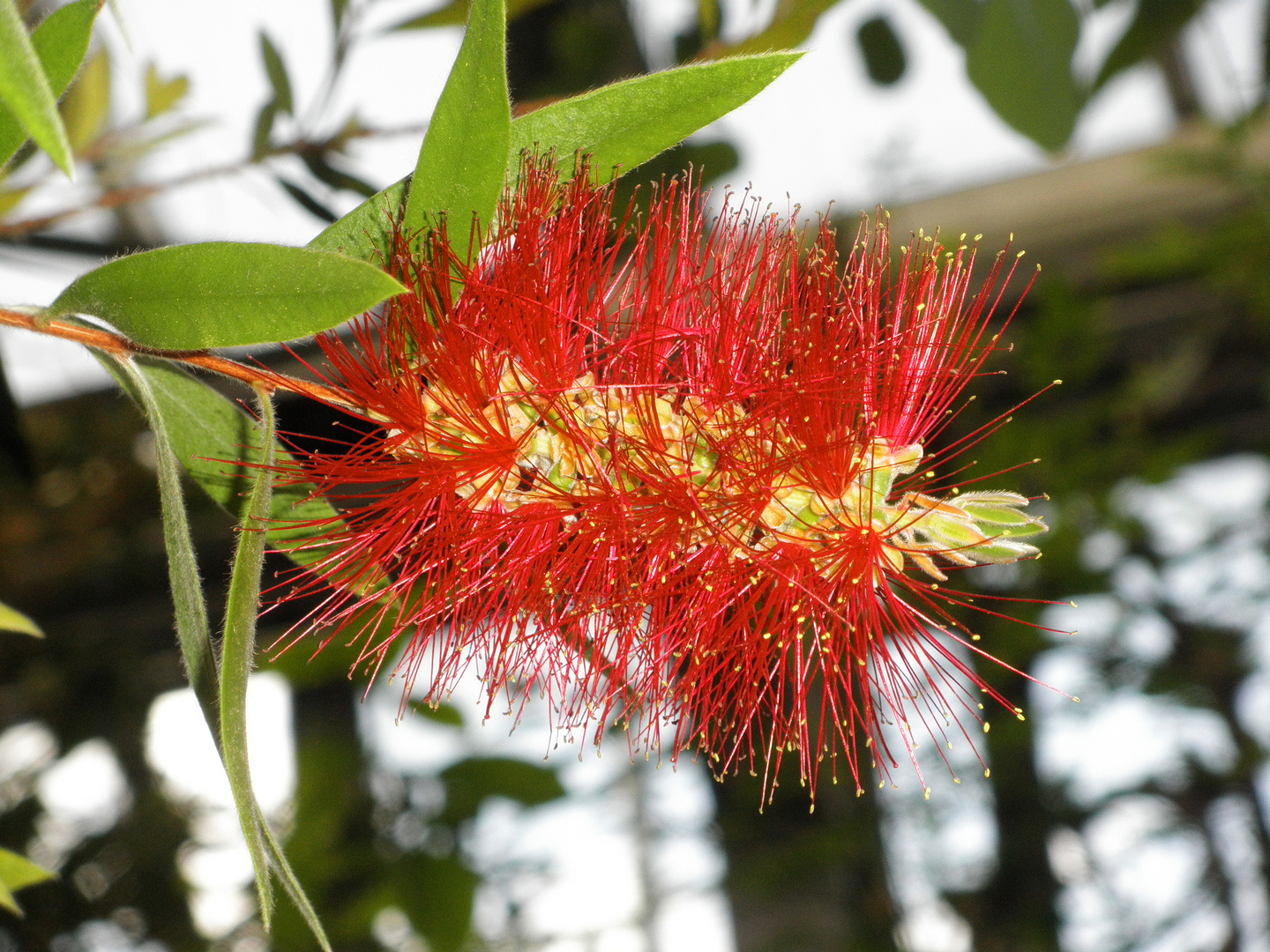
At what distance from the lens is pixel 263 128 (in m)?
0.96

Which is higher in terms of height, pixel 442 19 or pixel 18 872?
pixel 442 19

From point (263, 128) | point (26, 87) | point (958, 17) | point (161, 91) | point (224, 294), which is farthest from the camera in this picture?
point (161, 91)

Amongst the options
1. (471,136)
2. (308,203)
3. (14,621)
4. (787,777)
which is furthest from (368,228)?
(787,777)

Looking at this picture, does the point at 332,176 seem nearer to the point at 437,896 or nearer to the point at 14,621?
the point at 14,621

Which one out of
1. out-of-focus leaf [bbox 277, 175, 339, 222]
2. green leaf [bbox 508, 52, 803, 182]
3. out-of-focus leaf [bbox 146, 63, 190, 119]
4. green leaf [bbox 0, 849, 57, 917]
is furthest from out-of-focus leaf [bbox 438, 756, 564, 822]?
green leaf [bbox 508, 52, 803, 182]

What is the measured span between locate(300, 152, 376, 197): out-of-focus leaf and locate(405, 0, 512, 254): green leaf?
0.43 metres

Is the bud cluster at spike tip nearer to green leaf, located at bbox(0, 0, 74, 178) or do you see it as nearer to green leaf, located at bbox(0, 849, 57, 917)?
green leaf, located at bbox(0, 0, 74, 178)

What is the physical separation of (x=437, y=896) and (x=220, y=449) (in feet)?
3.21

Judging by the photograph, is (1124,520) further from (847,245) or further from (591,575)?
(591,575)

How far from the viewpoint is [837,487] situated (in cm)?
54

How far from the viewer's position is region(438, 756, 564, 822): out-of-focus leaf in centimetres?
132

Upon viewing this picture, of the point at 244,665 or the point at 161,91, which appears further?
the point at 161,91

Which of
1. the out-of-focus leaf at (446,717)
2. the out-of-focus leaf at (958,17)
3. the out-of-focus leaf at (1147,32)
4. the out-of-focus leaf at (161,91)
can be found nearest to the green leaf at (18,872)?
the out-of-focus leaf at (446,717)

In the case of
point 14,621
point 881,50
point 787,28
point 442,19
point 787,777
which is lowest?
point 787,777
